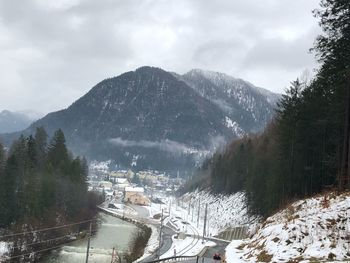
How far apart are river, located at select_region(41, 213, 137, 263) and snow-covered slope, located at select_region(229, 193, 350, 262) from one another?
155 ft

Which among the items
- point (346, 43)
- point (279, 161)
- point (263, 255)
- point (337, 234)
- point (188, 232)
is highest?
point (346, 43)

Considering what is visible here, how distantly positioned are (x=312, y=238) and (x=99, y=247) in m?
63.0

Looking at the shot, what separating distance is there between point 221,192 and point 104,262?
284 feet

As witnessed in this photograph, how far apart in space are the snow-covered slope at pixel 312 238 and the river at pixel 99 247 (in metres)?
47.1

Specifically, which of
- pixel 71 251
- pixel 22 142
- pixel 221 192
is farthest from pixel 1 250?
pixel 221 192

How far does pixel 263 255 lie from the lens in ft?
66.6

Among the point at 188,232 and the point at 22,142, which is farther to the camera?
the point at 188,232

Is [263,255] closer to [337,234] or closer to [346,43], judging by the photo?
[337,234]

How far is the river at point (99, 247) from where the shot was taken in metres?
65.8

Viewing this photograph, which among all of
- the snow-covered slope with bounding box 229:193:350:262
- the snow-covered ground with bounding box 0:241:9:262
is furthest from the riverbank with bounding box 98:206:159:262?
the snow-covered slope with bounding box 229:193:350:262

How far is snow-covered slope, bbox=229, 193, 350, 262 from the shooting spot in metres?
18.2

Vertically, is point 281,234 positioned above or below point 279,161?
below

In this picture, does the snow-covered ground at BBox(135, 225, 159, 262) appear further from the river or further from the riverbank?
the river

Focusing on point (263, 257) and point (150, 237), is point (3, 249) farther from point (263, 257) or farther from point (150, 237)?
point (263, 257)
